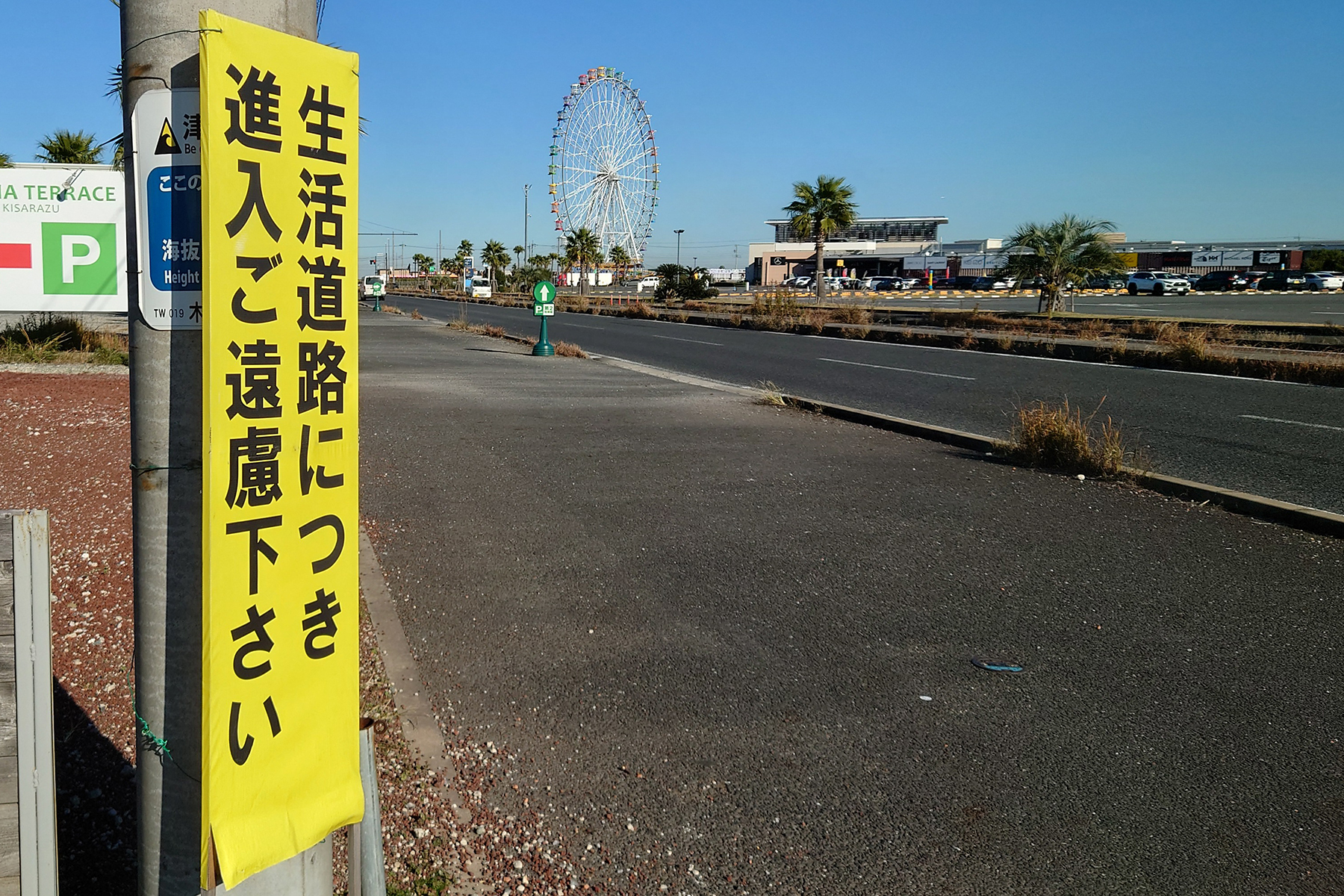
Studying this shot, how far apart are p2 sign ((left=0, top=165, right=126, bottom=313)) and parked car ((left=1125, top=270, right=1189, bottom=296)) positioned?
55580mm

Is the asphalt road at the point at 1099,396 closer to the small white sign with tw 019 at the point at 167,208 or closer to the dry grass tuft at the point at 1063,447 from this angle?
the dry grass tuft at the point at 1063,447

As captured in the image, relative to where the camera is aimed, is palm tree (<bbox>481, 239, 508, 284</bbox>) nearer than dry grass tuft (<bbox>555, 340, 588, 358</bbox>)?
No

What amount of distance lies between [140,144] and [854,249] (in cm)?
13088

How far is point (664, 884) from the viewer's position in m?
3.07

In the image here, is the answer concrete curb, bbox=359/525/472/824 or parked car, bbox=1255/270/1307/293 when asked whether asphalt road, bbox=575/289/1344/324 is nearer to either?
parked car, bbox=1255/270/1307/293

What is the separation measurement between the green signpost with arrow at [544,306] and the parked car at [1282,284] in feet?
170

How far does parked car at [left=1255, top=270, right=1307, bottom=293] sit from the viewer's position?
5981 cm

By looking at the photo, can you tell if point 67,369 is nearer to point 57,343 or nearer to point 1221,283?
point 57,343

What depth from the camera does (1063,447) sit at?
9.12m

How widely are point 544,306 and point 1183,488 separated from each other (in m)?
15.3

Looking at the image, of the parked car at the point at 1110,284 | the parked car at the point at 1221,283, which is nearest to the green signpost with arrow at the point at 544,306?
the parked car at the point at 1110,284

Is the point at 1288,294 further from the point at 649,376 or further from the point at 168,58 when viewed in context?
the point at 168,58

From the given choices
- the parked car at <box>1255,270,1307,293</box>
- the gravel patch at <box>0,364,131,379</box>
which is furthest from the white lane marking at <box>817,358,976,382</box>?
the parked car at <box>1255,270,1307,293</box>

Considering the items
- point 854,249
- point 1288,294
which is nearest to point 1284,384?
point 1288,294
